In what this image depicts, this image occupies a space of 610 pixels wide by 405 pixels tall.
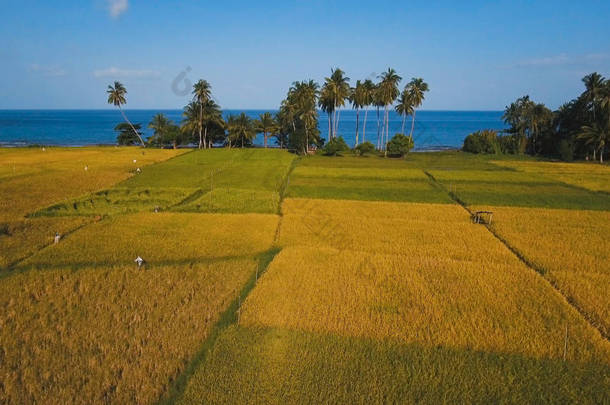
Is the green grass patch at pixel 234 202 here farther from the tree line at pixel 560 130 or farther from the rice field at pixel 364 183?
the tree line at pixel 560 130

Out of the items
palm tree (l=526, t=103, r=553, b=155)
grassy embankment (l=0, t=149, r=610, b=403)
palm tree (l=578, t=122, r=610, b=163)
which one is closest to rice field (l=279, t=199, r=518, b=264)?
grassy embankment (l=0, t=149, r=610, b=403)

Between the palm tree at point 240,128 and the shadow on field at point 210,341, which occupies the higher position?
the palm tree at point 240,128

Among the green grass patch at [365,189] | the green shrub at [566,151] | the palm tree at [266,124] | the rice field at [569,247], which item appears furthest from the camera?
the palm tree at [266,124]

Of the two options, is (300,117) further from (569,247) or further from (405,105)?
(569,247)

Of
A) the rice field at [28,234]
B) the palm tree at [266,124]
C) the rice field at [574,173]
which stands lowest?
the rice field at [28,234]

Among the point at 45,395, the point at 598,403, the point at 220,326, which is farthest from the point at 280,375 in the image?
the point at 598,403

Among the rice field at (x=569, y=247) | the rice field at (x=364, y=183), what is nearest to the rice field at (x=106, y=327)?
the rice field at (x=569, y=247)

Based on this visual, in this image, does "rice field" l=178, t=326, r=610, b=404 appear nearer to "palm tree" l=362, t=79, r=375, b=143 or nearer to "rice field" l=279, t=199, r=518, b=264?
"rice field" l=279, t=199, r=518, b=264

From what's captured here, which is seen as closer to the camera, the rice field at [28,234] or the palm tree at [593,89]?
the rice field at [28,234]
